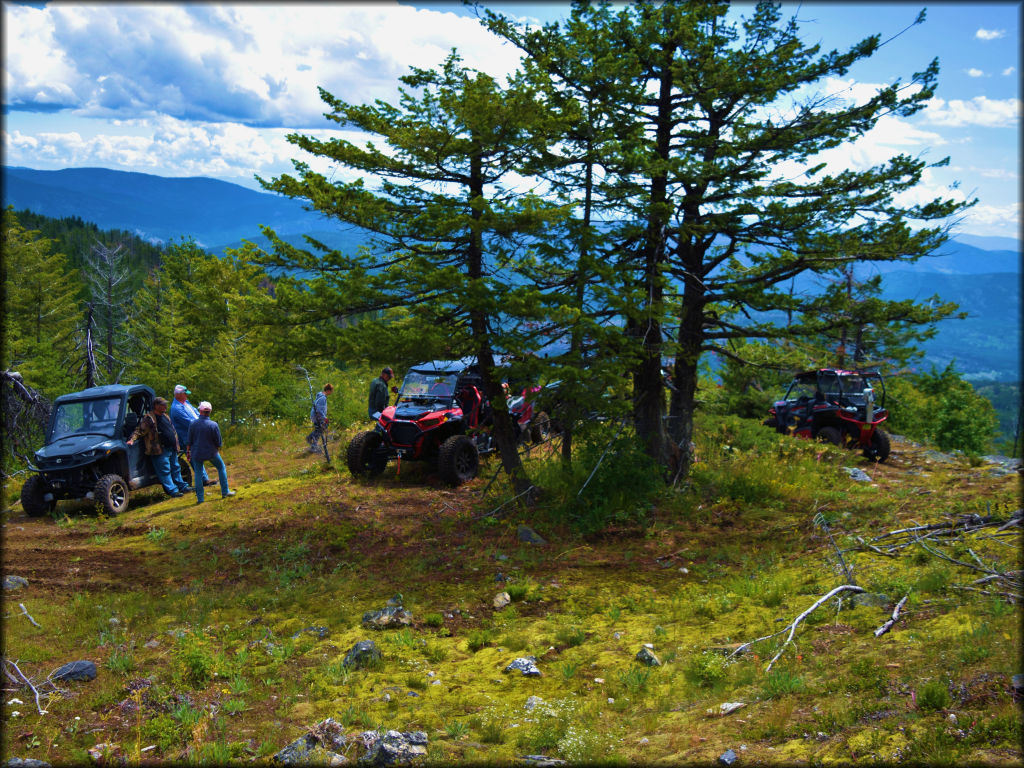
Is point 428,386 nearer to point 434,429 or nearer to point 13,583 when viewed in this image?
point 434,429

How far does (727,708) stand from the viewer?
4.80 m

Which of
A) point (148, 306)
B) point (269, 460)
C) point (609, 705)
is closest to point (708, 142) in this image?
point (609, 705)

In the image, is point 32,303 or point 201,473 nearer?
point 201,473

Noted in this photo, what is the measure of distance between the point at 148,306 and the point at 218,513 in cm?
2456

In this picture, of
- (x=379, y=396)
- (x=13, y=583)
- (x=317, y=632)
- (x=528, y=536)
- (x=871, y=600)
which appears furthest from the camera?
(x=379, y=396)

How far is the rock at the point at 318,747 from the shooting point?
14.3 feet

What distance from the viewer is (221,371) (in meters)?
20.0

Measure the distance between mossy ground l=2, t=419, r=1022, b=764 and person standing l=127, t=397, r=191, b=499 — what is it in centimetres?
92

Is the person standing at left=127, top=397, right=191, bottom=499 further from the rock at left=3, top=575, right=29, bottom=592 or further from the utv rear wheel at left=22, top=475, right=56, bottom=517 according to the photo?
the rock at left=3, top=575, right=29, bottom=592

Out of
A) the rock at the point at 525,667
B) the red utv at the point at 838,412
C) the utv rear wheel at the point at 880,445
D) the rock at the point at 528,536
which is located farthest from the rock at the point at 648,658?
the utv rear wheel at the point at 880,445

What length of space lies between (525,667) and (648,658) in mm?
1096

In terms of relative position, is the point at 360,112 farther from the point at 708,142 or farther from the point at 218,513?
the point at 218,513

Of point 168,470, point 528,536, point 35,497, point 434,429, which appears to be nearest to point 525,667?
point 528,536

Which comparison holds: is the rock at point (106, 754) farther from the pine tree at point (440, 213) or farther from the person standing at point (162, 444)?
the person standing at point (162, 444)
